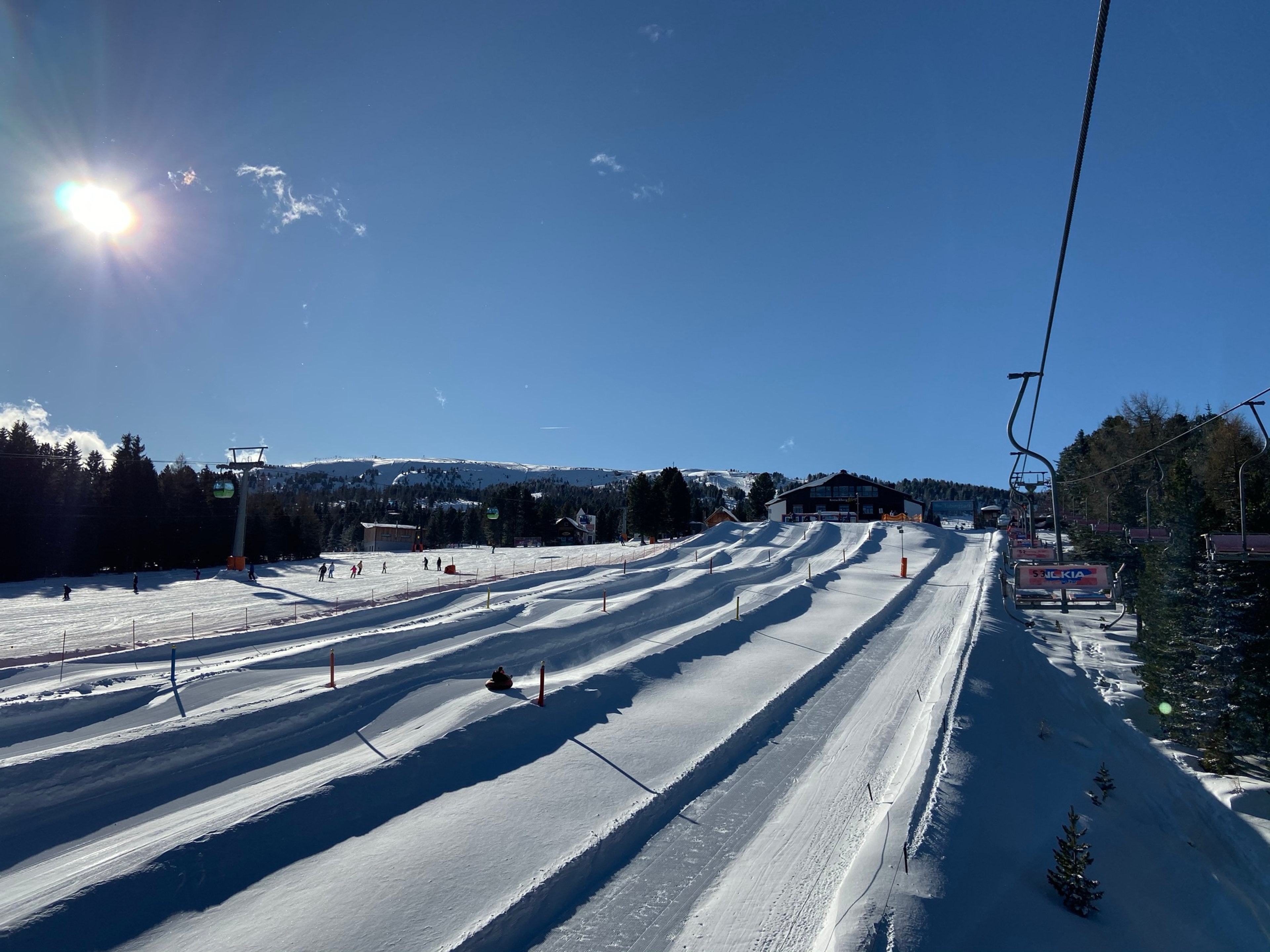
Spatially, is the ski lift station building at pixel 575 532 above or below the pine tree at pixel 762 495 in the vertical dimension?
below

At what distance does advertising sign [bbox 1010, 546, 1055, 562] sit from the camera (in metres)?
17.5

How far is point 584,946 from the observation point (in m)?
6.80

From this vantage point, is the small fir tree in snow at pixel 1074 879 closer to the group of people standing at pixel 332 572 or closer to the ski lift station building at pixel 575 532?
the group of people standing at pixel 332 572

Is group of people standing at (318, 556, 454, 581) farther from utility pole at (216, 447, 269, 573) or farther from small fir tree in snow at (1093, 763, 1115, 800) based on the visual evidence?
small fir tree in snow at (1093, 763, 1115, 800)

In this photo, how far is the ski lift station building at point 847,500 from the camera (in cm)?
7856

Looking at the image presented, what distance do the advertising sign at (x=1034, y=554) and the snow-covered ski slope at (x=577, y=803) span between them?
350 cm

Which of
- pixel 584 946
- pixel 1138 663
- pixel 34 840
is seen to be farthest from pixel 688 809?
pixel 1138 663

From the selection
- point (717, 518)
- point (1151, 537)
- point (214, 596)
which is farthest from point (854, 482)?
point (214, 596)

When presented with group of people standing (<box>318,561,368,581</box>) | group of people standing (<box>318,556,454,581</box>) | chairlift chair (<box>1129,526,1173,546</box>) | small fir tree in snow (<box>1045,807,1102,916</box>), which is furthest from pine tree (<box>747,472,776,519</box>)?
small fir tree in snow (<box>1045,807,1102,916</box>)

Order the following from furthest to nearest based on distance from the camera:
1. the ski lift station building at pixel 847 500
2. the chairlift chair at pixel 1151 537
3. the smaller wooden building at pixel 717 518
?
the smaller wooden building at pixel 717 518
the ski lift station building at pixel 847 500
the chairlift chair at pixel 1151 537

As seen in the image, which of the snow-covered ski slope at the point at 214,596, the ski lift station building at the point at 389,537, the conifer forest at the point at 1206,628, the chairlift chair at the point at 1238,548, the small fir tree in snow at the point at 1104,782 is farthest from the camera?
the ski lift station building at the point at 389,537

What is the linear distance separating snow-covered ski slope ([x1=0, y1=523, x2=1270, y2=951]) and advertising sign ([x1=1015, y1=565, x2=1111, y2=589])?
325cm

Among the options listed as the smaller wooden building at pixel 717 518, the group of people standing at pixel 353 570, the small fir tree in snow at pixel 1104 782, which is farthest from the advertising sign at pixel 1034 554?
the smaller wooden building at pixel 717 518

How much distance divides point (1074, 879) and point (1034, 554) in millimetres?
11778
